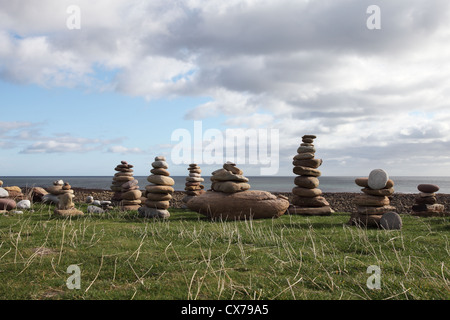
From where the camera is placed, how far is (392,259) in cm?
838

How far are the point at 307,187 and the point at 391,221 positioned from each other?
567 centimetres

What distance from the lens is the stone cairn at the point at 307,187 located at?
1769 centimetres

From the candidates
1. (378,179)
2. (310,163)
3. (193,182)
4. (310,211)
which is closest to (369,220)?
(378,179)

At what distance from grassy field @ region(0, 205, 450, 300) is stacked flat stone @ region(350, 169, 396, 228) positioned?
1.87 m

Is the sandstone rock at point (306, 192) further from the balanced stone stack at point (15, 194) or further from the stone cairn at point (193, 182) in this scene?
the balanced stone stack at point (15, 194)

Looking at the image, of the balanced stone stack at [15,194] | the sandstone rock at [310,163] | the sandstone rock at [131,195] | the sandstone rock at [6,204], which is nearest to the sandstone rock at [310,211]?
the sandstone rock at [310,163]

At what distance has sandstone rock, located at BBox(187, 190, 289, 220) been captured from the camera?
50.4 ft

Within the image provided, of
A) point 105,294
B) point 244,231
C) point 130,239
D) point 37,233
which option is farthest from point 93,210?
point 105,294

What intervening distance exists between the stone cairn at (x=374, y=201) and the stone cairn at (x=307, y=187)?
151 inches

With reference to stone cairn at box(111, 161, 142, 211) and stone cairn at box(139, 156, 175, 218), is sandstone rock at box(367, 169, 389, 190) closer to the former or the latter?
stone cairn at box(139, 156, 175, 218)
